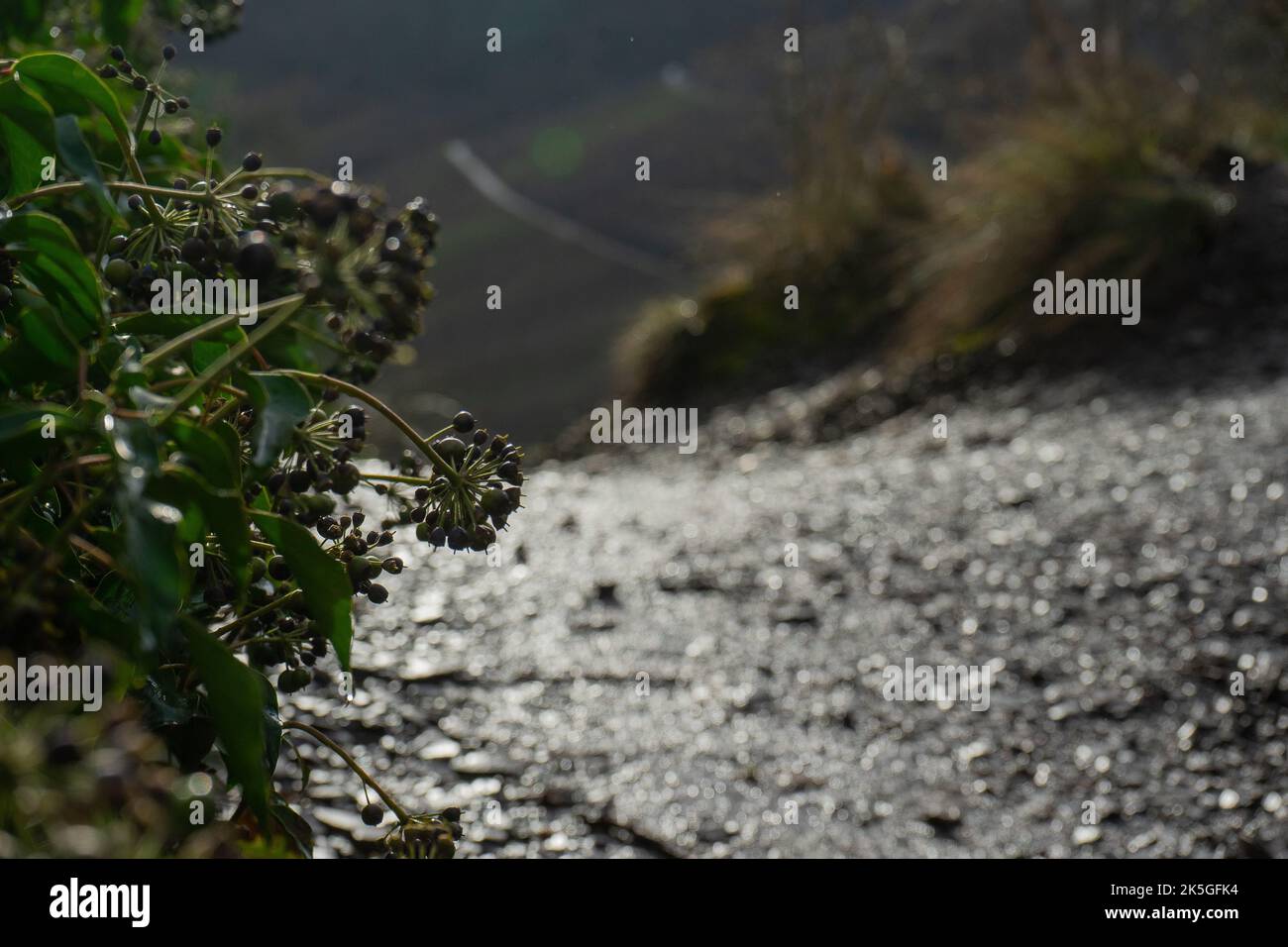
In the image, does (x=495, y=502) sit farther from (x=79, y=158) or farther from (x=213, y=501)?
(x=79, y=158)

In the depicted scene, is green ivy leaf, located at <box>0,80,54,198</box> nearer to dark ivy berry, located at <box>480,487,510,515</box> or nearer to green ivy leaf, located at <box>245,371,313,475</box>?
green ivy leaf, located at <box>245,371,313,475</box>

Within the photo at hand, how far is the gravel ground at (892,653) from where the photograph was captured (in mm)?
2346

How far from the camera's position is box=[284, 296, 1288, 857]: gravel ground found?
7.70 feet

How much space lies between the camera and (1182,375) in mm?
4859

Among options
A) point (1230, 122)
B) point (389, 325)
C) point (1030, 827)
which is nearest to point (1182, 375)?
point (1230, 122)

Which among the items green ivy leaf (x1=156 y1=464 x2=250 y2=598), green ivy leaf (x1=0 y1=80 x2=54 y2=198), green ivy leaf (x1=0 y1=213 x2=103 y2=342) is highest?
green ivy leaf (x1=0 y1=80 x2=54 y2=198)

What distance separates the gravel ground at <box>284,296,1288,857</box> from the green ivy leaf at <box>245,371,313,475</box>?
49.0 inches

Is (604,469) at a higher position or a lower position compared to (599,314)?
lower

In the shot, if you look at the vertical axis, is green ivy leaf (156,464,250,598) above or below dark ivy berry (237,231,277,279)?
below

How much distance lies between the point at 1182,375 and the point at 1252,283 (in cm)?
85

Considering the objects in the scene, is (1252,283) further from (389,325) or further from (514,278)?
(514,278)

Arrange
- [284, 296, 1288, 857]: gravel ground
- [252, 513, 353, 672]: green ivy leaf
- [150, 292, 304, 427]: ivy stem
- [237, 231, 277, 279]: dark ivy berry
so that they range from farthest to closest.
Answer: [284, 296, 1288, 857]: gravel ground → [252, 513, 353, 672]: green ivy leaf → [237, 231, 277, 279]: dark ivy berry → [150, 292, 304, 427]: ivy stem

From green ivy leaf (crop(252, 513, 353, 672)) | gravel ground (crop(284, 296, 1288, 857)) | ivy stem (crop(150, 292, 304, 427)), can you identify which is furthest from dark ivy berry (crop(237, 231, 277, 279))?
gravel ground (crop(284, 296, 1288, 857))
